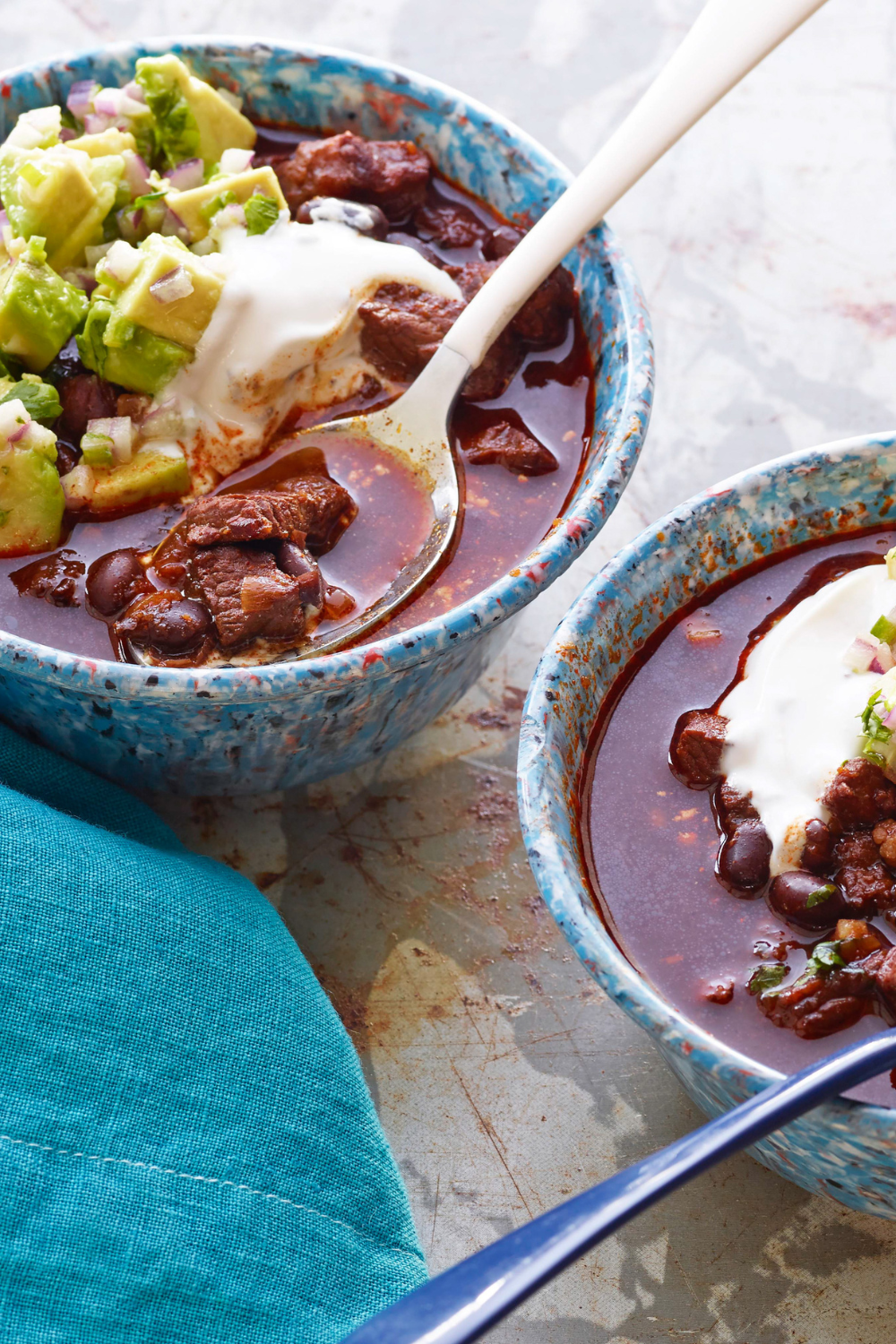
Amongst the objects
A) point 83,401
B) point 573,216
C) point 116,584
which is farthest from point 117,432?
point 573,216

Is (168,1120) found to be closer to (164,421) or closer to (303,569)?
(303,569)

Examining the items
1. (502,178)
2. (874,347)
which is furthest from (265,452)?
(874,347)

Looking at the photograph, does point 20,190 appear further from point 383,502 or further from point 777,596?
point 777,596

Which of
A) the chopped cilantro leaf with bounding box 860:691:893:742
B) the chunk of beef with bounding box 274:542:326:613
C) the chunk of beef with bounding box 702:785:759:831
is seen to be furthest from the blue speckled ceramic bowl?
the chopped cilantro leaf with bounding box 860:691:893:742

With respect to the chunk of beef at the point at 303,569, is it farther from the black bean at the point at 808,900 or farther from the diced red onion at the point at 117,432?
the black bean at the point at 808,900

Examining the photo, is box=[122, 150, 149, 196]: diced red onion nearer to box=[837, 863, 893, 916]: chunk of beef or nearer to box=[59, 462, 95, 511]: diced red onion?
box=[59, 462, 95, 511]: diced red onion

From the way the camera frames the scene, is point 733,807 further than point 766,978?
Yes
